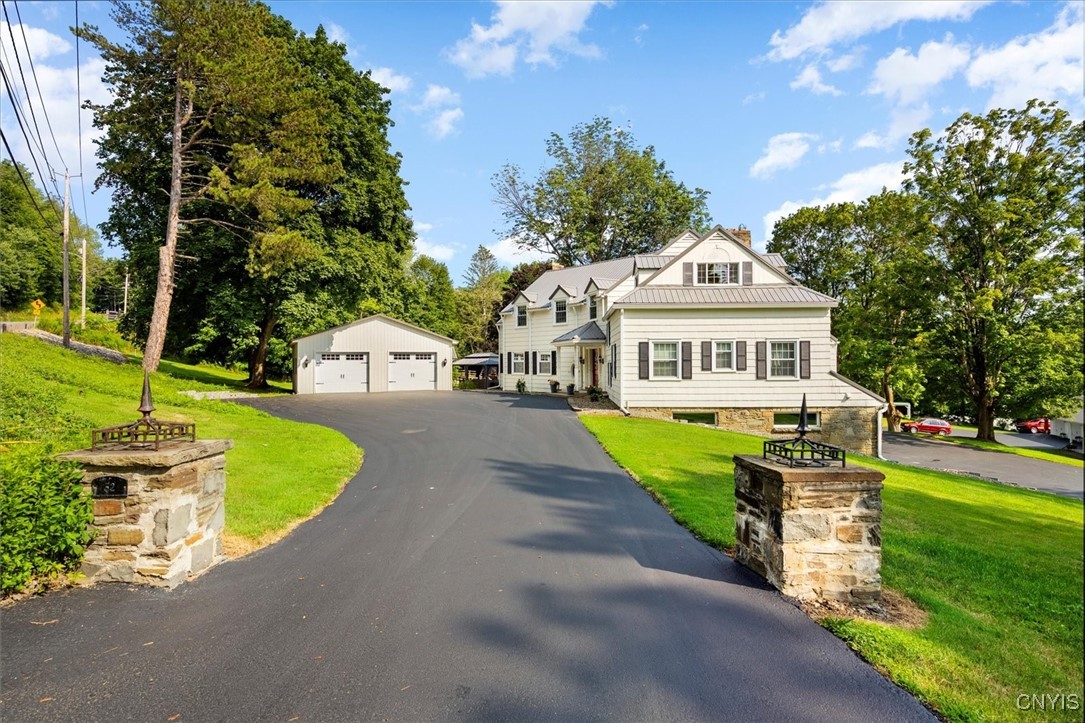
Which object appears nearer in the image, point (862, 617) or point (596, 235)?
point (862, 617)

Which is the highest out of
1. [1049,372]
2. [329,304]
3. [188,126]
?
[188,126]

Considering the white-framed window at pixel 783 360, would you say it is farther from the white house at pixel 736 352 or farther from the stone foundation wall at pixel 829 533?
the stone foundation wall at pixel 829 533

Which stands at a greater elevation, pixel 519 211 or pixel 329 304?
pixel 519 211

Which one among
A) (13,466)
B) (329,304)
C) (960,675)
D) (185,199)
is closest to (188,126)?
(185,199)

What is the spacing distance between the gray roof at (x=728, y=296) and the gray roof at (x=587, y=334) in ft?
15.0

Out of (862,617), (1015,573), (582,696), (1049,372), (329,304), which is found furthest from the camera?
(329,304)

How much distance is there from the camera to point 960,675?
321cm

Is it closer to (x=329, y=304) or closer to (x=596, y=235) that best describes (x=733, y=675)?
(x=329, y=304)

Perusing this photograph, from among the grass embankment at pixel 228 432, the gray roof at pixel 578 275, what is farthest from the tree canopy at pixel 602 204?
the grass embankment at pixel 228 432

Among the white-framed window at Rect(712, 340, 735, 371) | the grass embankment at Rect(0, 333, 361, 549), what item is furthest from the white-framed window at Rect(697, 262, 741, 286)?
the grass embankment at Rect(0, 333, 361, 549)

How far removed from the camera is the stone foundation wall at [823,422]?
690 inches

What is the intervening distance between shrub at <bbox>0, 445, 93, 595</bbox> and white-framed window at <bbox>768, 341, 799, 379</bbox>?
1782cm

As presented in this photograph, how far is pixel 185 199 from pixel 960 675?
2470 centimetres

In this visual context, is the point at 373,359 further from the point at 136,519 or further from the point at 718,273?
the point at 136,519
